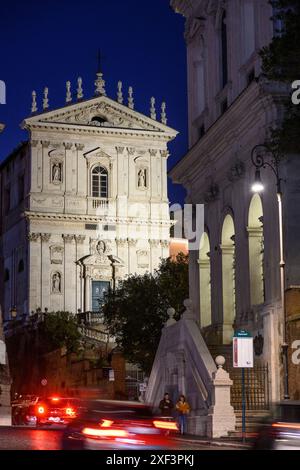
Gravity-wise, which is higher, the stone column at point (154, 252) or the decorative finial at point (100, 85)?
the decorative finial at point (100, 85)

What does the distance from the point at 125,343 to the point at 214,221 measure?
14.9 m

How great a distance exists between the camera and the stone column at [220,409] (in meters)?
31.5

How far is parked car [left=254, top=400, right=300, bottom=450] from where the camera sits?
16969 mm

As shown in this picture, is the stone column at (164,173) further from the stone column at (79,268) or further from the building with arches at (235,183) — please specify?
the building with arches at (235,183)

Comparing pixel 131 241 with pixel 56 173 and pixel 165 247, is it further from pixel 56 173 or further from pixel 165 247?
pixel 56 173

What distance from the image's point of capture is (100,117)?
85.6m

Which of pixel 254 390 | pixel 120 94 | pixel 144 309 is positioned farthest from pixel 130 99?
pixel 254 390

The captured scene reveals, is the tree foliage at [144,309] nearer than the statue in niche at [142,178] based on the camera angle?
Yes

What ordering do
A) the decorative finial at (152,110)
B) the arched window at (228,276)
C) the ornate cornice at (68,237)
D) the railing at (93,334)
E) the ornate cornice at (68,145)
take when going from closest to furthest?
the arched window at (228,276), the railing at (93,334), the ornate cornice at (68,237), the ornate cornice at (68,145), the decorative finial at (152,110)

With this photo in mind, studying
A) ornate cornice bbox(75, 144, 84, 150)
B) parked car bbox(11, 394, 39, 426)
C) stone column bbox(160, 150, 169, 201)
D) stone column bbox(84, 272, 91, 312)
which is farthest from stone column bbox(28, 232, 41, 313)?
parked car bbox(11, 394, 39, 426)

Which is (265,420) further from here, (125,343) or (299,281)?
(125,343)

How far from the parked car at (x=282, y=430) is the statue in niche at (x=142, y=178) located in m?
67.9

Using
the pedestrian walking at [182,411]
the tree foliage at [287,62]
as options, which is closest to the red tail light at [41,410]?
the pedestrian walking at [182,411]
